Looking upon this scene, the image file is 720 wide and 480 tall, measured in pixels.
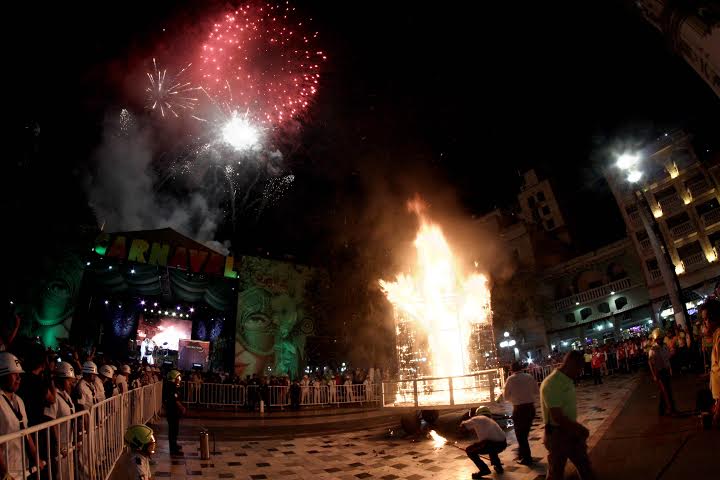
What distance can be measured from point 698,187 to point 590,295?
11180mm

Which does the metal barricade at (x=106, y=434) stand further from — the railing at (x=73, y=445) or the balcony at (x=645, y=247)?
the balcony at (x=645, y=247)

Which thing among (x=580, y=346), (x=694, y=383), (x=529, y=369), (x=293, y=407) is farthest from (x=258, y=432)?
(x=580, y=346)

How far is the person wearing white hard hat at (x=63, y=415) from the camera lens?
4067 mm

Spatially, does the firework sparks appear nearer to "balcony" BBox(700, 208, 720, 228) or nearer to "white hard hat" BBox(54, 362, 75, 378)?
"white hard hat" BBox(54, 362, 75, 378)

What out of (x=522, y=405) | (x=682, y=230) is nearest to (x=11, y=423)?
(x=522, y=405)

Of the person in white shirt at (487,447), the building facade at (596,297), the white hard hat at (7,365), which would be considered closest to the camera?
the white hard hat at (7,365)

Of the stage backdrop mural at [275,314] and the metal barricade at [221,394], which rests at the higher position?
the stage backdrop mural at [275,314]

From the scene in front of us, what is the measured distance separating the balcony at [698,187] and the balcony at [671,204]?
3.23 feet

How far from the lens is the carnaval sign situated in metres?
21.7

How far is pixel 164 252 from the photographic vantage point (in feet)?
75.6

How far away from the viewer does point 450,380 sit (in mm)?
10758

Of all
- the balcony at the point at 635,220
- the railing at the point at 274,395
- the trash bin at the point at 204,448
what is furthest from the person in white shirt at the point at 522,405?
the balcony at the point at 635,220

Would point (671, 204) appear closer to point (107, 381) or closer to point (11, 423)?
point (107, 381)

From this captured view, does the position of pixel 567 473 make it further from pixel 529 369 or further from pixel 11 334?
pixel 529 369
